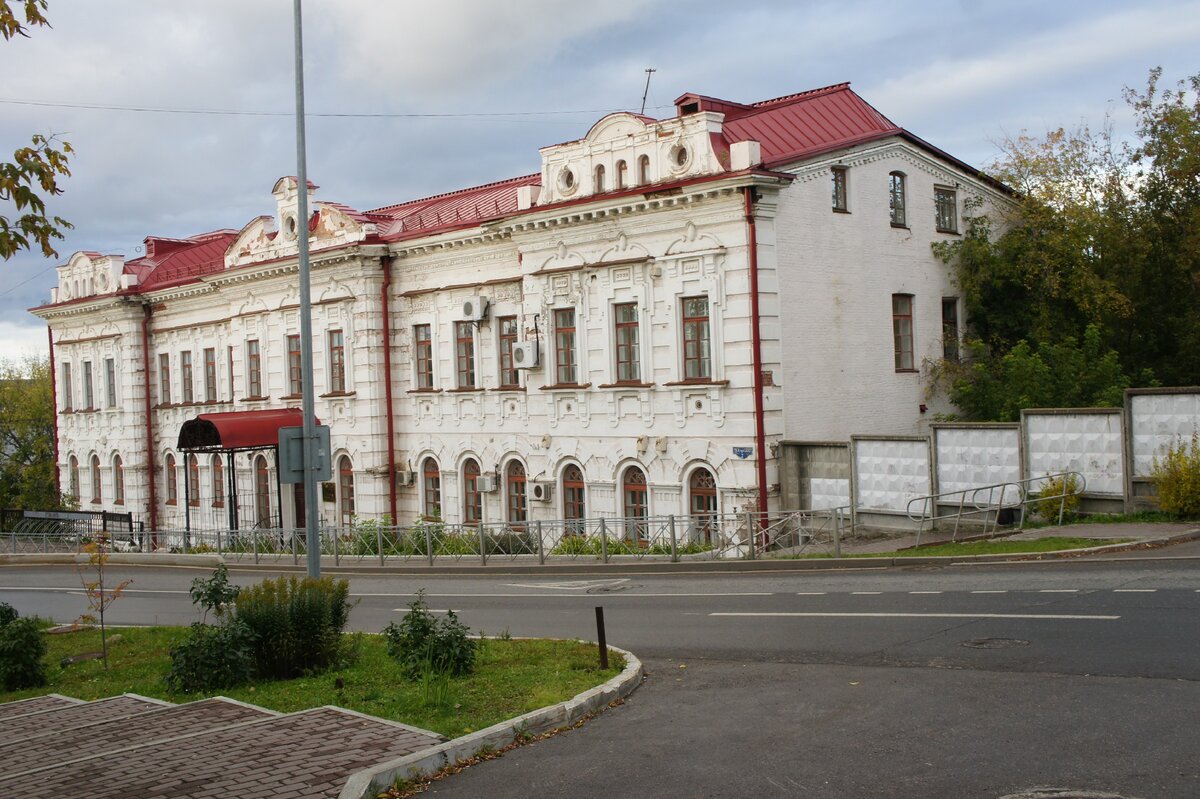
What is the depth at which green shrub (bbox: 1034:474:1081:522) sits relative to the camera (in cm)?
2114

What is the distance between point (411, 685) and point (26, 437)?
6081cm

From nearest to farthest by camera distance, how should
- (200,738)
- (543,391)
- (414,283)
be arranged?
(200,738) < (543,391) < (414,283)

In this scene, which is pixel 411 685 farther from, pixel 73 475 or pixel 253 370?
pixel 73 475

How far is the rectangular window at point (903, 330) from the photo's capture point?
2861cm

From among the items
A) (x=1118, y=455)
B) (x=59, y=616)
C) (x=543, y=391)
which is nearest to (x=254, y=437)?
(x=543, y=391)

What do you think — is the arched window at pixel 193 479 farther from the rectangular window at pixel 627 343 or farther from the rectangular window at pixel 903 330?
the rectangular window at pixel 903 330

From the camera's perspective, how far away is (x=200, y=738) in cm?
951

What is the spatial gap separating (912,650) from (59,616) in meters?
17.2

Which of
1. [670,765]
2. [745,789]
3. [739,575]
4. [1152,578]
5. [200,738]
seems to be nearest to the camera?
[745,789]

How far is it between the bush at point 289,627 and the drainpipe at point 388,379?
21.5 meters

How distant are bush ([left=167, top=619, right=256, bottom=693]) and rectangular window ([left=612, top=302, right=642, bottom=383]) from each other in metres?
16.0

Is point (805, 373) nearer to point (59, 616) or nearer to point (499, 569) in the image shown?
point (499, 569)

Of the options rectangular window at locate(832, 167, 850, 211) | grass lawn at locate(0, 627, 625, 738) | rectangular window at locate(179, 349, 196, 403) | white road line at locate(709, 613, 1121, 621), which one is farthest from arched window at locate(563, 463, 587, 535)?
rectangular window at locate(179, 349, 196, 403)

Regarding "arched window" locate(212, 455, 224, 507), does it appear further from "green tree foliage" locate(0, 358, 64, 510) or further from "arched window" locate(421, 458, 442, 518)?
"green tree foliage" locate(0, 358, 64, 510)
